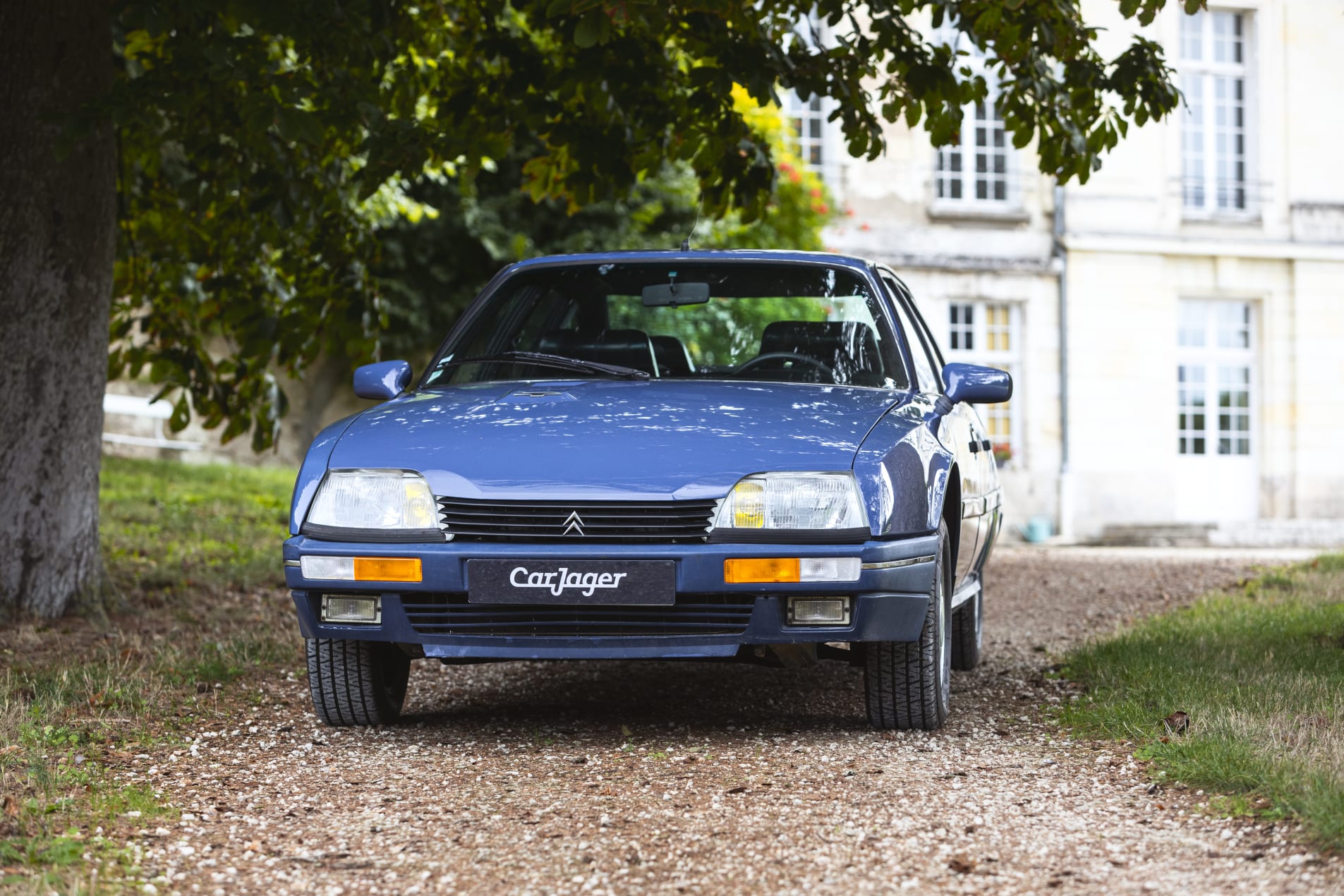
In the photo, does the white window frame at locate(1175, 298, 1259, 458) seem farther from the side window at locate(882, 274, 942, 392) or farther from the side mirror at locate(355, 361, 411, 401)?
the side mirror at locate(355, 361, 411, 401)

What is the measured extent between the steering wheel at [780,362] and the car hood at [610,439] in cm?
35

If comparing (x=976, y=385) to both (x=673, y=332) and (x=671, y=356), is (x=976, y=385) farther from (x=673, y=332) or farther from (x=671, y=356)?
(x=673, y=332)

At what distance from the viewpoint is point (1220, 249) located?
23.2 m

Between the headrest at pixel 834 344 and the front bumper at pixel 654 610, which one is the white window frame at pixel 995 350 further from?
the front bumper at pixel 654 610

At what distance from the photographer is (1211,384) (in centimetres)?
2344

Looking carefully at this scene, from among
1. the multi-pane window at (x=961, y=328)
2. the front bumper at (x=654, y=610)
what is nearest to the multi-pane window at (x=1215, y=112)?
the multi-pane window at (x=961, y=328)

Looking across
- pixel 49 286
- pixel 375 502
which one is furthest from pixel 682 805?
pixel 49 286

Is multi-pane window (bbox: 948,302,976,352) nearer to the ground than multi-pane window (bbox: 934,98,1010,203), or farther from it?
nearer to the ground

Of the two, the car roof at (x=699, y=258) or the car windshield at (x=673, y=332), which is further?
the car roof at (x=699, y=258)

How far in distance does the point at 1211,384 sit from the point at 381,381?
2010cm

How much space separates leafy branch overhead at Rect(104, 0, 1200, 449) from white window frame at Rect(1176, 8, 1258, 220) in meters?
16.2

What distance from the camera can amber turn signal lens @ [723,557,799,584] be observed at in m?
4.32

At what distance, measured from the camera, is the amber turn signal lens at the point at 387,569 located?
14.5 feet

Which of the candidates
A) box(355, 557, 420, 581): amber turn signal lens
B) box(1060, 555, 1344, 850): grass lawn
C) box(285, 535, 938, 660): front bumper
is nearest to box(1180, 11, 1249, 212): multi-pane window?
box(1060, 555, 1344, 850): grass lawn
